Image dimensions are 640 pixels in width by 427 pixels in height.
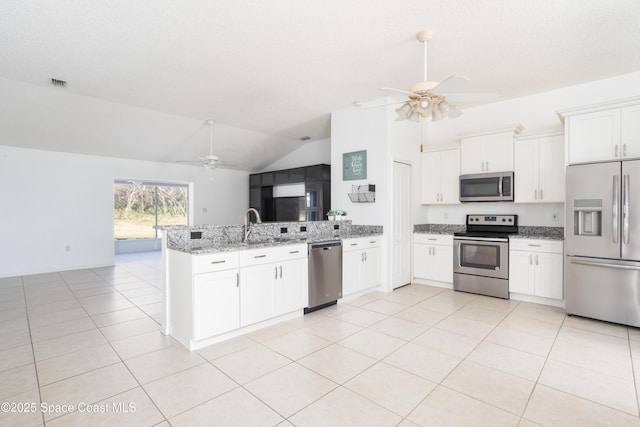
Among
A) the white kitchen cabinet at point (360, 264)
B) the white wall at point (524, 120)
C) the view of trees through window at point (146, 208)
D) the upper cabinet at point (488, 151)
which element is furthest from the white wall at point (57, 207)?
the upper cabinet at point (488, 151)

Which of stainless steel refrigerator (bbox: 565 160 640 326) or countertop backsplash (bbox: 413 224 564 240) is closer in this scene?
stainless steel refrigerator (bbox: 565 160 640 326)

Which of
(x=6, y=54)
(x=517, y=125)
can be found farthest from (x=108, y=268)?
(x=517, y=125)

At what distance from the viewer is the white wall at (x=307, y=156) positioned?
7.70m

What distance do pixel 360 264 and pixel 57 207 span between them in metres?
6.34

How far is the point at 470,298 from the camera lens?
4.39 meters

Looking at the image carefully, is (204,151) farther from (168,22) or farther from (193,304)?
(193,304)

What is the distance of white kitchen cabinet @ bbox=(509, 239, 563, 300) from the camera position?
396cm

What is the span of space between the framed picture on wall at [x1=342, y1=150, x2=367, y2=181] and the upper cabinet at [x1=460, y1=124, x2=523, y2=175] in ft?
5.11

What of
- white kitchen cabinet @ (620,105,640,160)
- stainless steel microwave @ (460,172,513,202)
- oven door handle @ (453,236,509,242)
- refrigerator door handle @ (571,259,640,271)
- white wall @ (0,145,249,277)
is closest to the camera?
refrigerator door handle @ (571,259,640,271)

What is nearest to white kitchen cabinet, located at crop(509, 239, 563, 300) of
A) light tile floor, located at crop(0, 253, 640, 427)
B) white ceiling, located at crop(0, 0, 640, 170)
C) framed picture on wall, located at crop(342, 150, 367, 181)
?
light tile floor, located at crop(0, 253, 640, 427)

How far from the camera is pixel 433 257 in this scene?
197 inches

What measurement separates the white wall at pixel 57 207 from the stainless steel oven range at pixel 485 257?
23.4 ft

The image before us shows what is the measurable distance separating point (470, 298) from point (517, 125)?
2567 millimetres

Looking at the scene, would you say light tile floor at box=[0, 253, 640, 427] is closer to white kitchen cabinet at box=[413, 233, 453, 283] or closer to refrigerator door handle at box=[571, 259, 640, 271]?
refrigerator door handle at box=[571, 259, 640, 271]
